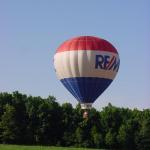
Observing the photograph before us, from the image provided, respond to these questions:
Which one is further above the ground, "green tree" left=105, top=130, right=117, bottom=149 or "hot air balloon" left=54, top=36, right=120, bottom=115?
"hot air balloon" left=54, top=36, right=120, bottom=115

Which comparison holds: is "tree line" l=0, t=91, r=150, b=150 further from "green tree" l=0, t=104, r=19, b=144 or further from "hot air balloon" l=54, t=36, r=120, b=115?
"hot air balloon" l=54, t=36, r=120, b=115

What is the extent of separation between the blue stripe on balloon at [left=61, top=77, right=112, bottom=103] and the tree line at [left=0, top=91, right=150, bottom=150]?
1668 inches

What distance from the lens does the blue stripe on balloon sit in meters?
47.4

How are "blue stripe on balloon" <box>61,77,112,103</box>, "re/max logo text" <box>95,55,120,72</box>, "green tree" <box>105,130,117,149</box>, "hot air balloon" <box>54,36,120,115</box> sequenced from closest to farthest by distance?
"hot air balloon" <box>54,36,120,115</box>, "blue stripe on balloon" <box>61,77,112,103</box>, "re/max logo text" <box>95,55,120,72</box>, "green tree" <box>105,130,117,149</box>

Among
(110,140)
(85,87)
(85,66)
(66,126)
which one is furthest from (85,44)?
(66,126)

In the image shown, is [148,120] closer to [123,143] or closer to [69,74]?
[123,143]

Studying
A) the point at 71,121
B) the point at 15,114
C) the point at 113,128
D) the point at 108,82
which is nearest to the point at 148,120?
the point at 113,128

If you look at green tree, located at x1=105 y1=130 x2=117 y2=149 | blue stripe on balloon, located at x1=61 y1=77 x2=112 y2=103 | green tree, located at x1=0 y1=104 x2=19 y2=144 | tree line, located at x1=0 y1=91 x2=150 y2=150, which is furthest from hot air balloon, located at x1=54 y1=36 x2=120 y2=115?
green tree, located at x1=105 y1=130 x2=117 y2=149

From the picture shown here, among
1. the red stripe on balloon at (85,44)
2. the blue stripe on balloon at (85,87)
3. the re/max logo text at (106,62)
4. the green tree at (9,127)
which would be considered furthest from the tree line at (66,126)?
the red stripe on balloon at (85,44)

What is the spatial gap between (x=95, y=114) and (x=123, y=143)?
7.64 meters

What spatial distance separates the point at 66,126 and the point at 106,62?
155 ft

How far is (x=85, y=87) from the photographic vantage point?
4750 cm

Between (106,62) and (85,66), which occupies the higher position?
(106,62)

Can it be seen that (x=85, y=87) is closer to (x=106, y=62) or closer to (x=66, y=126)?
(x=106, y=62)
